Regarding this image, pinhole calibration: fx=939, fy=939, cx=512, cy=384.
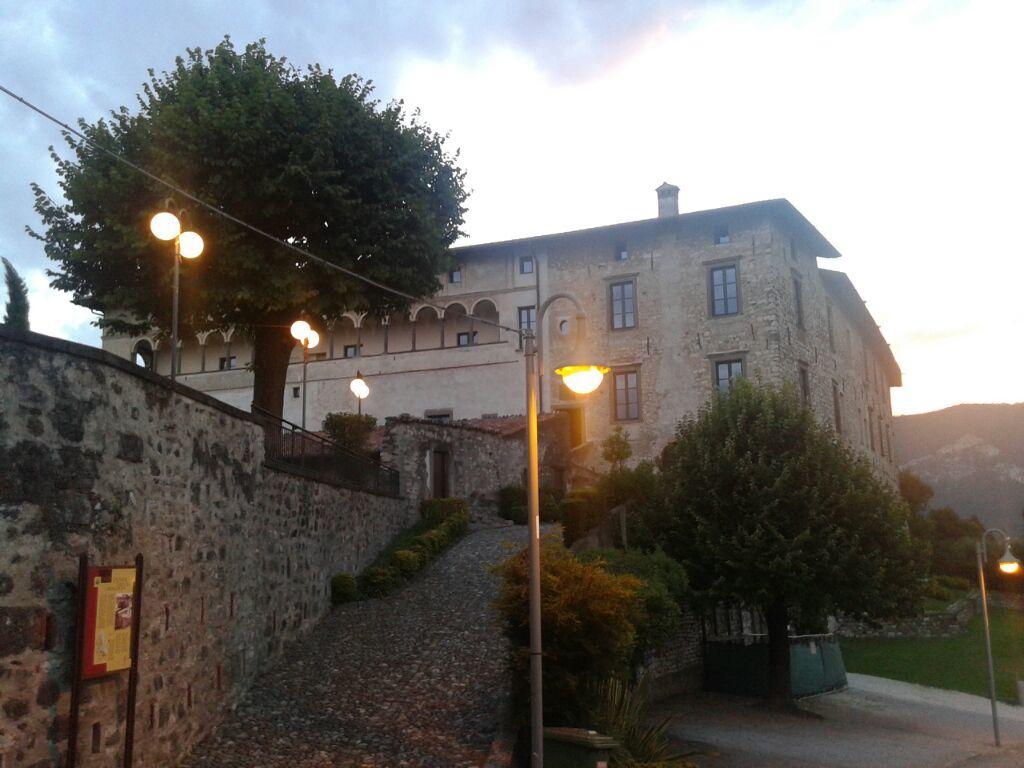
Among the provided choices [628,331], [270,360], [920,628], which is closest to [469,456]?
[270,360]

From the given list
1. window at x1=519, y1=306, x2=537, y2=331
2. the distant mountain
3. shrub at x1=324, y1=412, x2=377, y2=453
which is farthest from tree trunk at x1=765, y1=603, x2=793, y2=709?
the distant mountain

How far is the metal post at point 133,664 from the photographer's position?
918cm

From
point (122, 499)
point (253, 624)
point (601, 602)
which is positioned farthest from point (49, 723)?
point (601, 602)

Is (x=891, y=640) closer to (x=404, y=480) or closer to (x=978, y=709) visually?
(x=978, y=709)

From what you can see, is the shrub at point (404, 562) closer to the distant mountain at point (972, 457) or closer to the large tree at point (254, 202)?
the large tree at point (254, 202)

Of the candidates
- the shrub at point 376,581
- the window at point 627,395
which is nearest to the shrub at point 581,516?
the shrub at point 376,581

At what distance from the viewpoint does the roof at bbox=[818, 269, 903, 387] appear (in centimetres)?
3884

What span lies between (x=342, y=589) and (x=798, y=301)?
2297 centimetres

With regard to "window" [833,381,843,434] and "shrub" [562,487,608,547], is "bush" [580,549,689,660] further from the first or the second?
"window" [833,381,843,434]

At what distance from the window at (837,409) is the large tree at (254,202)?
20194 millimetres

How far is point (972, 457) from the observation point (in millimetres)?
55688

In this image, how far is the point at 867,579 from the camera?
1912 cm

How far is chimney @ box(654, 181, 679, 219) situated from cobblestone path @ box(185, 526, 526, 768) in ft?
69.0

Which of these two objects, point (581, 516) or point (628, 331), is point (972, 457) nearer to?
point (628, 331)
